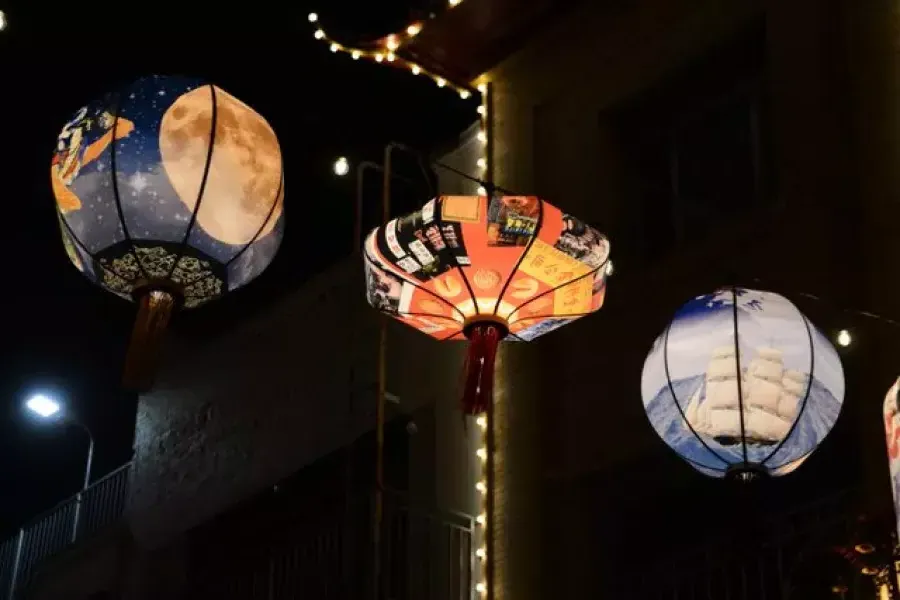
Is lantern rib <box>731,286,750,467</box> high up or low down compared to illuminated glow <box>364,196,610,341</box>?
down

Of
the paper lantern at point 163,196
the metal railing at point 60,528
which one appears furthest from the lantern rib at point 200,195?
the metal railing at point 60,528

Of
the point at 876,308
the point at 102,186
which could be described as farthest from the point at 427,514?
the point at 102,186

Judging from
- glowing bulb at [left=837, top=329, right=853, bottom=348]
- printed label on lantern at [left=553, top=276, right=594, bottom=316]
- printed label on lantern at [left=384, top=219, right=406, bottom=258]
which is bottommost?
glowing bulb at [left=837, top=329, right=853, bottom=348]

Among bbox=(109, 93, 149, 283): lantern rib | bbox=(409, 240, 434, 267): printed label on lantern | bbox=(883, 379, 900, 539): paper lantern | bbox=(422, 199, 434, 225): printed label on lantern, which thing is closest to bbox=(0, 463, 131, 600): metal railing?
bbox=(409, 240, 434, 267): printed label on lantern

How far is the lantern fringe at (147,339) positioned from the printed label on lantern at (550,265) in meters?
2.37

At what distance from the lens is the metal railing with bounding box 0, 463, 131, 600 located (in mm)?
18250

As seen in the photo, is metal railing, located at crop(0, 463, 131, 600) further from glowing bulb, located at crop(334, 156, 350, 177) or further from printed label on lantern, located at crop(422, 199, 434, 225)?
printed label on lantern, located at crop(422, 199, 434, 225)

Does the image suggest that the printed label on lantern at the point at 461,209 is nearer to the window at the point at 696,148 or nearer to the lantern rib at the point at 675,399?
the lantern rib at the point at 675,399

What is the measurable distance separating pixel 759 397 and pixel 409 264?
8.27ft

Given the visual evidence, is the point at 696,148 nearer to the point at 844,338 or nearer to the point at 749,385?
the point at 844,338

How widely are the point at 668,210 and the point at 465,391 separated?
14.6ft

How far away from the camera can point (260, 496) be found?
48.2ft

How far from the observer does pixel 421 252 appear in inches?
343

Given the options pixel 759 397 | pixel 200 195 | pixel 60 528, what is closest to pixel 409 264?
pixel 200 195
